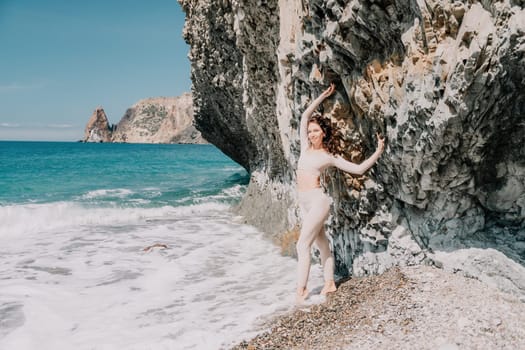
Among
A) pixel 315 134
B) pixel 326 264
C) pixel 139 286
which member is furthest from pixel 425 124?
pixel 139 286

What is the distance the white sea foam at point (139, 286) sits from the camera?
203 inches

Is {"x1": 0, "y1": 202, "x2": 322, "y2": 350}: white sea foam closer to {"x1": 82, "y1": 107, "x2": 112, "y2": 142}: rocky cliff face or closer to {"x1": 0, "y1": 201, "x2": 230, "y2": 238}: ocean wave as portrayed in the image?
{"x1": 0, "y1": 201, "x2": 230, "y2": 238}: ocean wave

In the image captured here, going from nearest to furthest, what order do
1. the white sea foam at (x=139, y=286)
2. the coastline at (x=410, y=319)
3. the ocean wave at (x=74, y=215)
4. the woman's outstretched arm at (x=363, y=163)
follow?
1. the coastline at (x=410, y=319)
2. the woman's outstretched arm at (x=363, y=163)
3. the white sea foam at (x=139, y=286)
4. the ocean wave at (x=74, y=215)

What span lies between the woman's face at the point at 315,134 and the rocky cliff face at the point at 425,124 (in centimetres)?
62

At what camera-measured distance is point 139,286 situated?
282 inches

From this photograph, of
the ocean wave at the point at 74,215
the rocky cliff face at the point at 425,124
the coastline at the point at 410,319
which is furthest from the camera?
the ocean wave at the point at 74,215

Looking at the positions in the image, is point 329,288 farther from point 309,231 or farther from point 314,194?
point 314,194

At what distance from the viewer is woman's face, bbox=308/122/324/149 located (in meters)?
5.34

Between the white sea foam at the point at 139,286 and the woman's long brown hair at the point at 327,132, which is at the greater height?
the woman's long brown hair at the point at 327,132

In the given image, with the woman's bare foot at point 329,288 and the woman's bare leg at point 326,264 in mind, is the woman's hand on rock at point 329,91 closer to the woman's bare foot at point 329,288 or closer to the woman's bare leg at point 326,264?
the woman's bare leg at point 326,264

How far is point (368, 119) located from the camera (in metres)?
Result: 5.37

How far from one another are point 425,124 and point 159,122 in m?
168

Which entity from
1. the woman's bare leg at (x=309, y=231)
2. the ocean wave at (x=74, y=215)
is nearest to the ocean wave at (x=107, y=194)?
the ocean wave at (x=74, y=215)

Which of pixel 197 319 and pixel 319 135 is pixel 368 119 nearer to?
pixel 319 135
